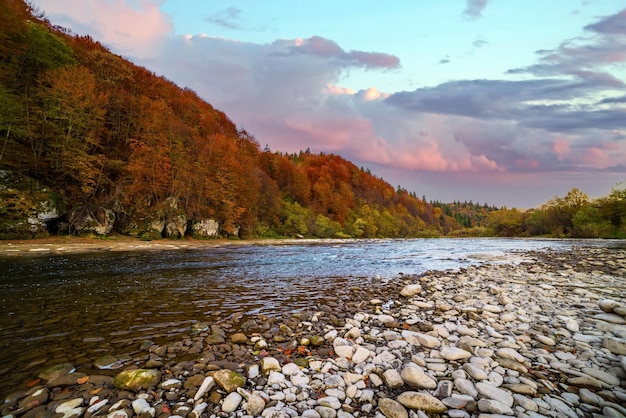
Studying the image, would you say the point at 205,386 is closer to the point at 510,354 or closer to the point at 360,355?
the point at 360,355

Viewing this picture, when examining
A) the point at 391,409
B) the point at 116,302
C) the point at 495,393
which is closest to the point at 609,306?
the point at 495,393

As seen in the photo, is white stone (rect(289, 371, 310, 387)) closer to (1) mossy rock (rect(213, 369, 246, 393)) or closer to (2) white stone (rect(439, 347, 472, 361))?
(1) mossy rock (rect(213, 369, 246, 393))

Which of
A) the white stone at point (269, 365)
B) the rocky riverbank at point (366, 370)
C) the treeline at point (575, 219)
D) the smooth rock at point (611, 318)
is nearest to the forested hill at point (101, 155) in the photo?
the rocky riverbank at point (366, 370)

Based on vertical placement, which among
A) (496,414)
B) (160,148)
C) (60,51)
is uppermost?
(60,51)

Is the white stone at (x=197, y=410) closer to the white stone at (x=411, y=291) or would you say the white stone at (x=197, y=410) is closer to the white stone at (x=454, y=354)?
the white stone at (x=454, y=354)

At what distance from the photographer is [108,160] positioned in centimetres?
3578

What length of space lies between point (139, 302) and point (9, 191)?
28.0 meters

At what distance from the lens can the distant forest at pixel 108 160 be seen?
28.2 metres

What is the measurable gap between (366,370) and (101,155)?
41534 mm

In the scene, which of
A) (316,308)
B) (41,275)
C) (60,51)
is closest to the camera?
(316,308)

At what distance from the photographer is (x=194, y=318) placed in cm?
737

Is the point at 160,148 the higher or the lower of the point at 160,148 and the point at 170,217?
the higher

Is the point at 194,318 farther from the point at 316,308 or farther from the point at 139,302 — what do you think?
the point at 316,308

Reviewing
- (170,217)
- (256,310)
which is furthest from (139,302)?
(170,217)
